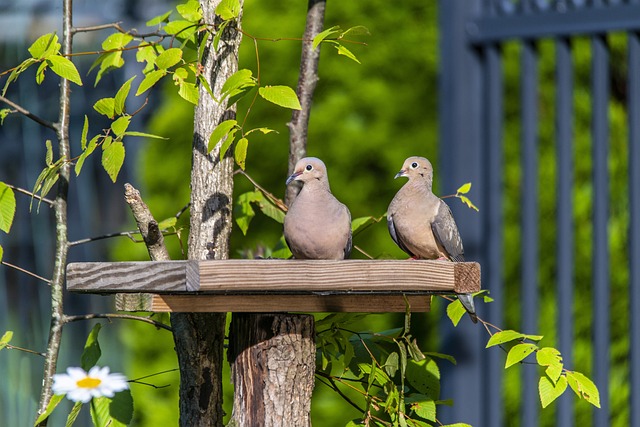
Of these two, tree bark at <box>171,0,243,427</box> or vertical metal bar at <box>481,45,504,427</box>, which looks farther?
vertical metal bar at <box>481,45,504,427</box>

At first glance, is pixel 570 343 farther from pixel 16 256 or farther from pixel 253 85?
pixel 16 256

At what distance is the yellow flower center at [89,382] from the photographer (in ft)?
6.78

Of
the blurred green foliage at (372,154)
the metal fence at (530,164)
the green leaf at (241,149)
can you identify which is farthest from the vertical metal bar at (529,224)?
the green leaf at (241,149)

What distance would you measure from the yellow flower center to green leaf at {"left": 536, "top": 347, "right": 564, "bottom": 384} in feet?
3.33

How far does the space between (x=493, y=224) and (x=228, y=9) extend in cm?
176

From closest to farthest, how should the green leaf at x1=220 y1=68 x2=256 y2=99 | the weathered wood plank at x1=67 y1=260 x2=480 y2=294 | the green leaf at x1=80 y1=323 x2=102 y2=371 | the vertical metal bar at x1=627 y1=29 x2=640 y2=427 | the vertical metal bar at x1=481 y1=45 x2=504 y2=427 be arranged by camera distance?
the weathered wood plank at x1=67 y1=260 x2=480 y2=294, the green leaf at x1=220 y1=68 x2=256 y2=99, the green leaf at x1=80 y1=323 x2=102 y2=371, the vertical metal bar at x1=627 y1=29 x2=640 y2=427, the vertical metal bar at x1=481 y1=45 x2=504 y2=427

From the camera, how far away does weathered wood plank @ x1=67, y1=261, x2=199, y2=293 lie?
1.91m

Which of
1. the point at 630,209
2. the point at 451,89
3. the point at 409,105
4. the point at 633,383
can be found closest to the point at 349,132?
the point at 409,105

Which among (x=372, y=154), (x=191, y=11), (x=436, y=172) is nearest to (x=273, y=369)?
(x=191, y=11)

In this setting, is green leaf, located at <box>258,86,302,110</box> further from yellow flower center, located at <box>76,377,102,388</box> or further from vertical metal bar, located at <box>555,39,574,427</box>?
vertical metal bar, located at <box>555,39,574,427</box>

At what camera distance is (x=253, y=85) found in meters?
2.04

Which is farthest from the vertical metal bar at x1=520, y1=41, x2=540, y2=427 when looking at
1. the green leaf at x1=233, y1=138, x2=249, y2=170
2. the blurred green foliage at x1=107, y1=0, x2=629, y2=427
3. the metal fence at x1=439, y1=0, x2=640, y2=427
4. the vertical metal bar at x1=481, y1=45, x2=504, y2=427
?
the green leaf at x1=233, y1=138, x2=249, y2=170

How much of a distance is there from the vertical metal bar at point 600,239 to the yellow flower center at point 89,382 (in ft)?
6.24

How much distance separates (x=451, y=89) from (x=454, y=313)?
5.09 feet
